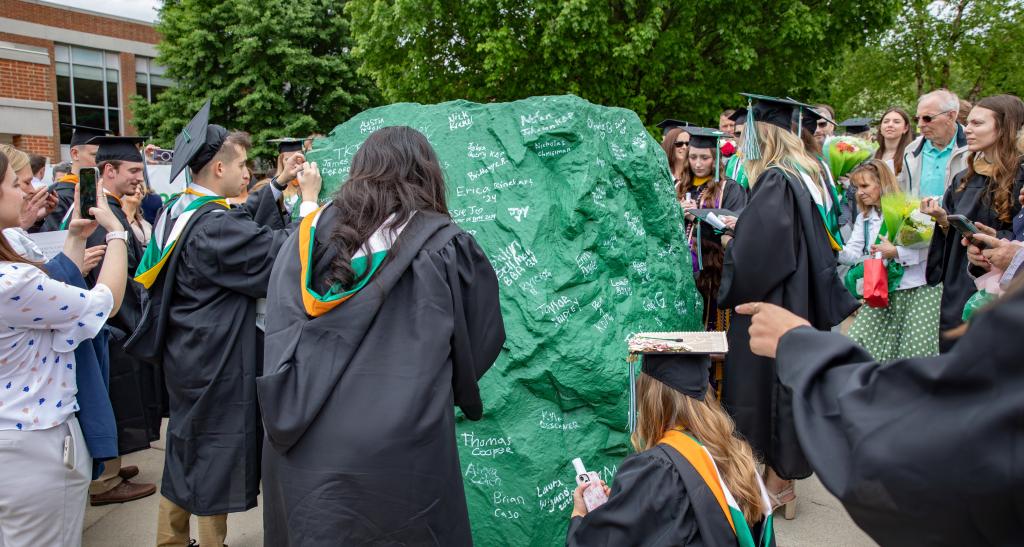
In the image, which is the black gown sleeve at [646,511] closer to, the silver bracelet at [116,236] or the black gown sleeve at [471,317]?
the black gown sleeve at [471,317]

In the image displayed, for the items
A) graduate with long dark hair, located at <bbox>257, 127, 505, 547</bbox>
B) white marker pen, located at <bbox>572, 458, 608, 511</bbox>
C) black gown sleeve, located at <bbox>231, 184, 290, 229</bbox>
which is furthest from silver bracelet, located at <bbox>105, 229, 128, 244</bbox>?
white marker pen, located at <bbox>572, 458, 608, 511</bbox>

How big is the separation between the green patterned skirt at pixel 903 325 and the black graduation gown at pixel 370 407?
3298mm

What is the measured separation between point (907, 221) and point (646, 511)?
139 inches

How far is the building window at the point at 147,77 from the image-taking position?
91.6 feet

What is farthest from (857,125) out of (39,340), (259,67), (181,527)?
(259,67)

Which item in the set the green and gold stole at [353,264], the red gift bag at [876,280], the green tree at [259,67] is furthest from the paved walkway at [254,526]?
the green tree at [259,67]

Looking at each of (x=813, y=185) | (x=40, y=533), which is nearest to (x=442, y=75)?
(x=813, y=185)

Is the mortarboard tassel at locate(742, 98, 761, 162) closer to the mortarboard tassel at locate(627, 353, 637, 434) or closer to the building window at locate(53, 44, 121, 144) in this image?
the mortarboard tassel at locate(627, 353, 637, 434)

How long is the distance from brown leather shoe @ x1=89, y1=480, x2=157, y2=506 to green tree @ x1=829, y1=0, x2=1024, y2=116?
18323mm

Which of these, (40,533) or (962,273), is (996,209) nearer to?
(962,273)

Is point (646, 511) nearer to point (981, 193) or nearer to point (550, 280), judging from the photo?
point (550, 280)

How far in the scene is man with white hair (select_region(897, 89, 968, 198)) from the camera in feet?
18.0

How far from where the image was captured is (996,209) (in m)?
3.94

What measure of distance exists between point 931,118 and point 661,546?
16.4 feet
